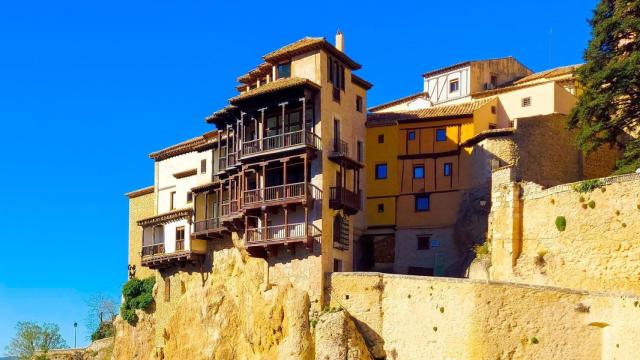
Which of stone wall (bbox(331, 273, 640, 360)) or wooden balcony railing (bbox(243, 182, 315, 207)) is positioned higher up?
wooden balcony railing (bbox(243, 182, 315, 207))

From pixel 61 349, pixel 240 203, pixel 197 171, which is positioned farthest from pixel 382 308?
pixel 61 349

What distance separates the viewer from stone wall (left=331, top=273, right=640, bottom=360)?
3634cm

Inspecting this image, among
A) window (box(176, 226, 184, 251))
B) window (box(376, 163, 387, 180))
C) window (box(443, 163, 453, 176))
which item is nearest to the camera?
window (box(443, 163, 453, 176))

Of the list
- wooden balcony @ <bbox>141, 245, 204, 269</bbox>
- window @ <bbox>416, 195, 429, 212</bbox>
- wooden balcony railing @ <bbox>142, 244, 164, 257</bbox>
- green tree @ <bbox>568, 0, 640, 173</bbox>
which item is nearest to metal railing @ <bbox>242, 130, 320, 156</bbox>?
window @ <bbox>416, 195, 429, 212</bbox>

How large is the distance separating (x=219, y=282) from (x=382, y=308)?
13957 mm

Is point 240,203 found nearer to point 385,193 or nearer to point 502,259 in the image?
point 385,193

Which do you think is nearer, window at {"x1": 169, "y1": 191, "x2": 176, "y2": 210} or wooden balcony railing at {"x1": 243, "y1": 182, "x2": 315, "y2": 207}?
wooden balcony railing at {"x1": 243, "y1": 182, "x2": 315, "y2": 207}

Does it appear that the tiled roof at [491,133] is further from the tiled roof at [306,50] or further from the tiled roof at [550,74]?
the tiled roof at [550,74]

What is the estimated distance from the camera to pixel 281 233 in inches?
1880

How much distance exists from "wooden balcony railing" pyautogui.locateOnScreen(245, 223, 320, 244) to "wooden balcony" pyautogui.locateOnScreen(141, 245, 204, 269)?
858cm

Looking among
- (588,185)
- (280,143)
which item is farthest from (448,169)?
(588,185)

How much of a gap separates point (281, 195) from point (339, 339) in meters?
9.13

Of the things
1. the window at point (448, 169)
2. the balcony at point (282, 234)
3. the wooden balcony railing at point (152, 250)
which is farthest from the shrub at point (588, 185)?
the wooden balcony railing at point (152, 250)

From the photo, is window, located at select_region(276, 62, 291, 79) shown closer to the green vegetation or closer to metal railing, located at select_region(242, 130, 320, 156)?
metal railing, located at select_region(242, 130, 320, 156)
